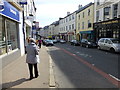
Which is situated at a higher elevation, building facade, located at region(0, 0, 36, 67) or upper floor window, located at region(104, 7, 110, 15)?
upper floor window, located at region(104, 7, 110, 15)

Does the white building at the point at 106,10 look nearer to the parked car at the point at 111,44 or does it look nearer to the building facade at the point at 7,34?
the parked car at the point at 111,44

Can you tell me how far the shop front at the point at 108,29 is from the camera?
21.4 metres

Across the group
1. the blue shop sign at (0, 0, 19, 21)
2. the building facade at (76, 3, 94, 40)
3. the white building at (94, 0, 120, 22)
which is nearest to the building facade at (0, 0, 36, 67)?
the blue shop sign at (0, 0, 19, 21)

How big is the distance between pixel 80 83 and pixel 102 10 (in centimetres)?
2283

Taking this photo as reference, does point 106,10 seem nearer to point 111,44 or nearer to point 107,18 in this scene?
point 107,18

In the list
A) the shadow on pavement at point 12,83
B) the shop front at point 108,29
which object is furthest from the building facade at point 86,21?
the shadow on pavement at point 12,83

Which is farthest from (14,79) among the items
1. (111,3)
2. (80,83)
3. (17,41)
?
(111,3)

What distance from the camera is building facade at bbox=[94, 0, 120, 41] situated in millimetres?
21708

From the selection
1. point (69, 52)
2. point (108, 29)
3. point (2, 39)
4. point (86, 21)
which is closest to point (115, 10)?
point (108, 29)

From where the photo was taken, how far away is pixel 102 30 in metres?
26.0

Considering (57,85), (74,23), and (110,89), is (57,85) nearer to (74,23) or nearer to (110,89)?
(110,89)

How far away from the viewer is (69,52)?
16750 mm

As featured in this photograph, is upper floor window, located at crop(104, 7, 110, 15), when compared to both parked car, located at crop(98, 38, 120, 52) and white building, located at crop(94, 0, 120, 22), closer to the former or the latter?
white building, located at crop(94, 0, 120, 22)

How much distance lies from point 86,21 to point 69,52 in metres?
18.5
